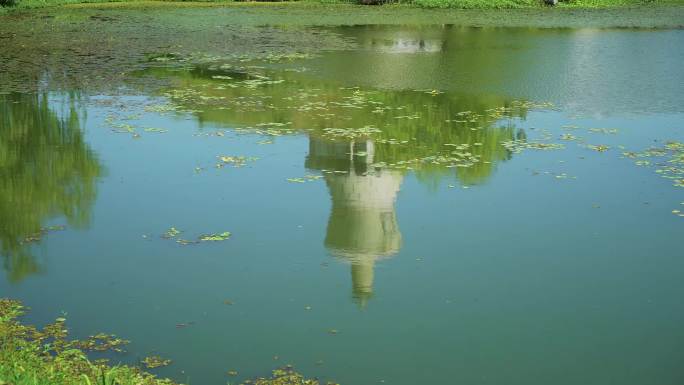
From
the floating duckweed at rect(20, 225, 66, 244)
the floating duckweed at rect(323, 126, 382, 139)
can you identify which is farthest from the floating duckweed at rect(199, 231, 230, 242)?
the floating duckweed at rect(323, 126, 382, 139)

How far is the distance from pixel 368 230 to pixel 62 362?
2.21 metres

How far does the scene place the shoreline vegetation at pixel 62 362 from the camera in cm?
366

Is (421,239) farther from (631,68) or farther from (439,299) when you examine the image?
(631,68)

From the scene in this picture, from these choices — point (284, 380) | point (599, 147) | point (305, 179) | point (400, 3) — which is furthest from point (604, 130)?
point (400, 3)

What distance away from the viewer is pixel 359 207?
604 cm

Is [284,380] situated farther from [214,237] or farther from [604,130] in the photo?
[604,130]

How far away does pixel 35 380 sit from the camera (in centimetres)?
349

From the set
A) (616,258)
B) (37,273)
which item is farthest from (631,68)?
(37,273)

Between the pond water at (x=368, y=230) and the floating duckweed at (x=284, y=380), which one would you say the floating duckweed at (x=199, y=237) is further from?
the floating duckweed at (x=284, y=380)

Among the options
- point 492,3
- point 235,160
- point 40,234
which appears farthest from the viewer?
point 492,3

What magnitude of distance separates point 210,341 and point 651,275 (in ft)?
7.58

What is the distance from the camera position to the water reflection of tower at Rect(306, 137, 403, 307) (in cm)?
522

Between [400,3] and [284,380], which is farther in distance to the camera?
[400,3]

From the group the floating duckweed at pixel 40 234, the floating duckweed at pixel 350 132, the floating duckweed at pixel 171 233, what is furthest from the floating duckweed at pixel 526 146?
the floating duckweed at pixel 40 234
